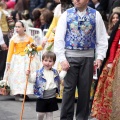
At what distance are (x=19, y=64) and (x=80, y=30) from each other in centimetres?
374

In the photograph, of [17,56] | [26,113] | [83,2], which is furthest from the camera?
[17,56]

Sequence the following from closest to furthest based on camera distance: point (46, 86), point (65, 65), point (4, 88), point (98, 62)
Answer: point (65, 65) → point (98, 62) → point (46, 86) → point (4, 88)

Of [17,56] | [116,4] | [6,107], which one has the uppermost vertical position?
[116,4]

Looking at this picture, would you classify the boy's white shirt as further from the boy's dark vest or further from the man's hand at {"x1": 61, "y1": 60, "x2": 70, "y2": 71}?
the boy's dark vest

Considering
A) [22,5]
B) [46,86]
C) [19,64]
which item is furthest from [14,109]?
[22,5]

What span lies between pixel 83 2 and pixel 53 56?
0.89 metres

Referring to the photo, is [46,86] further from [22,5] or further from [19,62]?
[22,5]

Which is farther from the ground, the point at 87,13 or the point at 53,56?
the point at 87,13

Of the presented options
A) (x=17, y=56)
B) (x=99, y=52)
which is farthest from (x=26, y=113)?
(x=99, y=52)

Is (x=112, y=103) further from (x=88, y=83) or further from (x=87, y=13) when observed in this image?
(x=87, y=13)

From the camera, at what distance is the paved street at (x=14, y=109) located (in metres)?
10.5

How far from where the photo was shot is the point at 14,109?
1125 cm

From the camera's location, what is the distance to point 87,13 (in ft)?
29.0

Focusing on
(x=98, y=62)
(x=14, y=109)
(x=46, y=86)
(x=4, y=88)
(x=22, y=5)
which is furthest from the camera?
(x=22, y=5)
